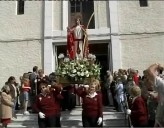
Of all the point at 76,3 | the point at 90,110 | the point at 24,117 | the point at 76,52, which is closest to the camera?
the point at 90,110

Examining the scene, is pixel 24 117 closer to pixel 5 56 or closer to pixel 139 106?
pixel 139 106

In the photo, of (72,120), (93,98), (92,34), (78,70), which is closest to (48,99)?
(93,98)

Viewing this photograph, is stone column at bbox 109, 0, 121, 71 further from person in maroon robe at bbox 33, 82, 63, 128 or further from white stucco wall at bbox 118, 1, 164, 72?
person in maroon robe at bbox 33, 82, 63, 128

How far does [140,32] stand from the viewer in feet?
50.6

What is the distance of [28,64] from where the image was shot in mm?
15586

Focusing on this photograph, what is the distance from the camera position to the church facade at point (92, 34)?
1528cm

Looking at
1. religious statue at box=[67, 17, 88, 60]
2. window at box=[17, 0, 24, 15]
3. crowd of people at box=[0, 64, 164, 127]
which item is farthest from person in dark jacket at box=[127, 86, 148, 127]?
window at box=[17, 0, 24, 15]

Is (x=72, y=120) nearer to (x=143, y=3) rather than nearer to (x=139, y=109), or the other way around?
(x=139, y=109)

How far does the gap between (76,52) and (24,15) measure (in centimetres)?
525

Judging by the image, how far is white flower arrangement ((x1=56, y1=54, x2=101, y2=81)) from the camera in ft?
34.0

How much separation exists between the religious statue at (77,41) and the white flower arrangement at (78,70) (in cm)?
124

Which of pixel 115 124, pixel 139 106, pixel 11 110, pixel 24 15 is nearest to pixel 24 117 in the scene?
pixel 11 110

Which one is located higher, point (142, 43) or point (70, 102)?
point (142, 43)

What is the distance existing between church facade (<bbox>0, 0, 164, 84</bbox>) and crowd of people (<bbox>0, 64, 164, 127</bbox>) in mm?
3324
